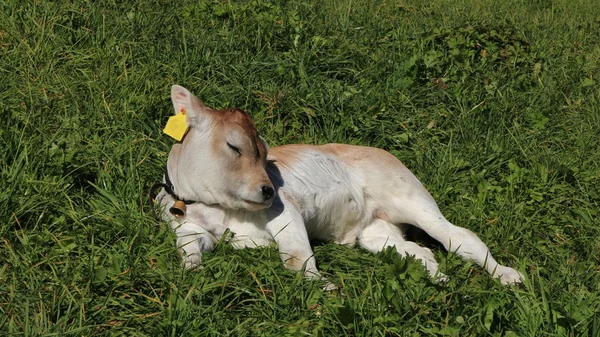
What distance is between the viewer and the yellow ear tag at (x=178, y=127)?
5926 mm

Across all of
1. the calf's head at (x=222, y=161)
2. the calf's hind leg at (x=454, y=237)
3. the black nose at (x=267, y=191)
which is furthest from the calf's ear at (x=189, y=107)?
the calf's hind leg at (x=454, y=237)

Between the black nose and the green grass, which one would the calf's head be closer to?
the black nose

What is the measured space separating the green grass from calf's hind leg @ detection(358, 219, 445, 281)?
1.25 ft

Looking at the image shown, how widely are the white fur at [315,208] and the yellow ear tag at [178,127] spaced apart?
75 mm

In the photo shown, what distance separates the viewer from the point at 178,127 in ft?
19.5

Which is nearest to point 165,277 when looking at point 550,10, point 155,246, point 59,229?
point 155,246

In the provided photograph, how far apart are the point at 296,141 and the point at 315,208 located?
1546 mm

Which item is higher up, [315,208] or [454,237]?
[315,208]

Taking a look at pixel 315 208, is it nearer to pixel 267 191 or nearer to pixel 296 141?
pixel 267 191

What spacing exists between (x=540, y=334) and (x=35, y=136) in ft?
12.5

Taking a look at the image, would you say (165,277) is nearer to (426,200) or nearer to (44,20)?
(426,200)

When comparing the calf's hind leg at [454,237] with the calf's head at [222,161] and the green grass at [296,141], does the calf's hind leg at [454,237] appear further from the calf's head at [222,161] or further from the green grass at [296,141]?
the calf's head at [222,161]

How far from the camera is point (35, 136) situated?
6.42 meters

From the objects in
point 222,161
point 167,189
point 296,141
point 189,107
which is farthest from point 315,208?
point 296,141
